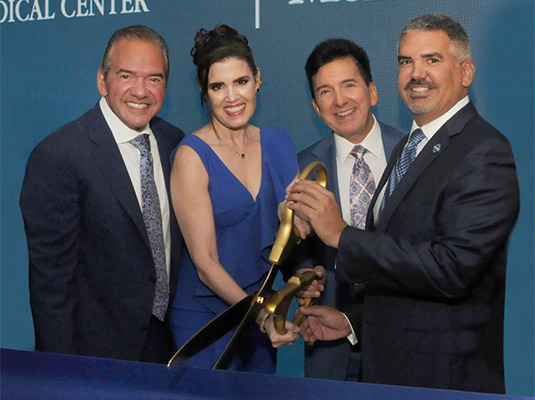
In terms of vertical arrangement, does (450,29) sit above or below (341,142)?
above

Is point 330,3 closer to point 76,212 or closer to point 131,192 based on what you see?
point 131,192

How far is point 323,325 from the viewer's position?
168cm

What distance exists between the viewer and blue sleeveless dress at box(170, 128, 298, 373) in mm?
1723

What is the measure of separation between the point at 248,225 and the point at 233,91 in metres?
0.31

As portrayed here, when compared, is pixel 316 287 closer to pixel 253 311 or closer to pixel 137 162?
pixel 253 311

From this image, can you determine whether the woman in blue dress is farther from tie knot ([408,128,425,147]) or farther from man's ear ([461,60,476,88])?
man's ear ([461,60,476,88])

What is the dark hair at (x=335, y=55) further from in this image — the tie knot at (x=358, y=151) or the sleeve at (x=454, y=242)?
the sleeve at (x=454, y=242)

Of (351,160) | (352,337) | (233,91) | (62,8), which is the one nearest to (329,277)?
(352,337)

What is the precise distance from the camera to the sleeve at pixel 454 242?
4.80 feet

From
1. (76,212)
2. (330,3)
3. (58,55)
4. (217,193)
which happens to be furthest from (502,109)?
(58,55)

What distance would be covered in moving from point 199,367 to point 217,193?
1.32 ft

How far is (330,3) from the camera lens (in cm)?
172

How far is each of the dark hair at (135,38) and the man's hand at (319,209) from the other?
19.4 inches

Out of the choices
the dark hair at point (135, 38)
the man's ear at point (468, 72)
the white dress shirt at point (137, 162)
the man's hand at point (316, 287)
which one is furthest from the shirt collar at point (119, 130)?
the man's ear at point (468, 72)
